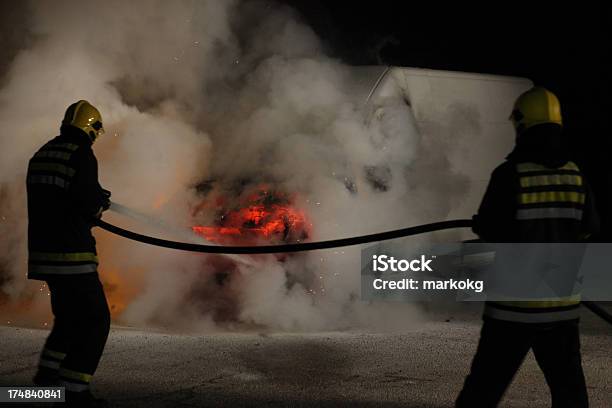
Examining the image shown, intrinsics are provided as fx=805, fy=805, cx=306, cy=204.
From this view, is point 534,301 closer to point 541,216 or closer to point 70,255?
point 541,216

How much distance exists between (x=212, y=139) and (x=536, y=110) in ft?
19.8

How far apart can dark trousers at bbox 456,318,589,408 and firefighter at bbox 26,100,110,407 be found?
2.11 meters

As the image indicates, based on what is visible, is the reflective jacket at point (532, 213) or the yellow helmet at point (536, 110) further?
the yellow helmet at point (536, 110)

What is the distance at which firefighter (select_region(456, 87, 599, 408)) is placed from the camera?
3.46 metres

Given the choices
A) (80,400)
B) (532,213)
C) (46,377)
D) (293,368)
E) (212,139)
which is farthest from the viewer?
(212,139)

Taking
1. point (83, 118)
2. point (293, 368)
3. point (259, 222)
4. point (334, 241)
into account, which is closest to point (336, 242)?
point (334, 241)

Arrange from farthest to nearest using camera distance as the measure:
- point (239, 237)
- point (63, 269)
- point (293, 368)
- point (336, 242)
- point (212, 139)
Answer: point (212, 139) → point (239, 237) → point (293, 368) → point (336, 242) → point (63, 269)

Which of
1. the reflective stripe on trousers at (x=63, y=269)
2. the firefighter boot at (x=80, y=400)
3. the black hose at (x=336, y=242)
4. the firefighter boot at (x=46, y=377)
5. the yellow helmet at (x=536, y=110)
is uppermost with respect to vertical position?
the yellow helmet at (x=536, y=110)

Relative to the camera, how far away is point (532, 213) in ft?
11.3

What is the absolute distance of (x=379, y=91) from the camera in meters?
9.23

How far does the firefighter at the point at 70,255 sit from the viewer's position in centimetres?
442

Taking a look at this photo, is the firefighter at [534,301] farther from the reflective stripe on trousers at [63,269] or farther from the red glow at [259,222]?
the red glow at [259,222]

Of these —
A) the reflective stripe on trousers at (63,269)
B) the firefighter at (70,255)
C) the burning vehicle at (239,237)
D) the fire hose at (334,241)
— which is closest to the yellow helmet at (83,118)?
the firefighter at (70,255)

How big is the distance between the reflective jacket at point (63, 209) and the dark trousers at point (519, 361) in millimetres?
2284
